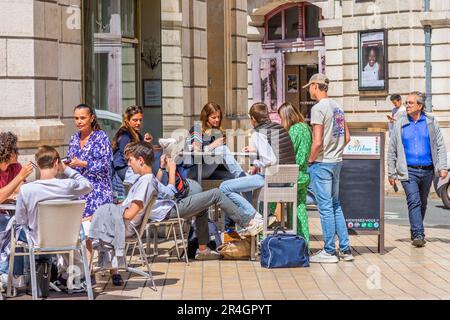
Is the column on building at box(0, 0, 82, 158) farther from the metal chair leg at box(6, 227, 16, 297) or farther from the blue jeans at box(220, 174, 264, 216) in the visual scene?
the metal chair leg at box(6, 227, 16, 297)

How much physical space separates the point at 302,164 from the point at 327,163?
1.55 feet

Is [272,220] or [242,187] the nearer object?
[242,187]

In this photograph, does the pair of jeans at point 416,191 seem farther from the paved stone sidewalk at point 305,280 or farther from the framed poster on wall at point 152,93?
the framed poster on wall at point 152,93

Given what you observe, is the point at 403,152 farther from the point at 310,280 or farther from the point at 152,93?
the point at 152,93

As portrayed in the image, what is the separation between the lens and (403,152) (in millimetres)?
13922

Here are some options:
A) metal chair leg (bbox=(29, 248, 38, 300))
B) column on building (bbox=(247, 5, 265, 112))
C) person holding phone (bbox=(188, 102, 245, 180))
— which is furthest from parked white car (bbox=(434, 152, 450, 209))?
column on building (bbox=(247, 5, 265, 112))

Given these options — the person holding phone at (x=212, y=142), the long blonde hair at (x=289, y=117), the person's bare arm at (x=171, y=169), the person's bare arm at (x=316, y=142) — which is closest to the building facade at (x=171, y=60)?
the person's bare arm at (x=171, y=169)

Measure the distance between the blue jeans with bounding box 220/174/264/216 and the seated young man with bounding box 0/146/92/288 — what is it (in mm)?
2730

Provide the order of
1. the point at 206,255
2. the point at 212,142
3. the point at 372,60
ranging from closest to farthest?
the point at 206,255
the point at 212,142
the point at 372,60

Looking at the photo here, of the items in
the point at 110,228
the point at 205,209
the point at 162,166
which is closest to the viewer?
the point at 110,228

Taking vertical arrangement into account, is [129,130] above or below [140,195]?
above

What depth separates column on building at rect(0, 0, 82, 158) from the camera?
12578 mm

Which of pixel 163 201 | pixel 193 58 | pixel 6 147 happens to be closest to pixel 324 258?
pixel 163 201
